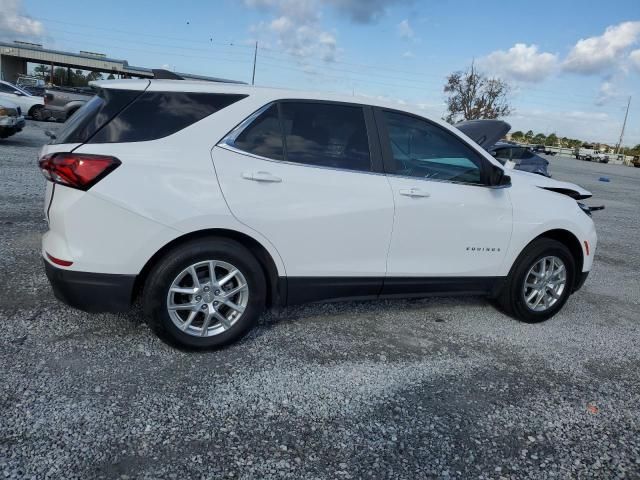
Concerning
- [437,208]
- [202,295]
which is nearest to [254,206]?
[202,295]

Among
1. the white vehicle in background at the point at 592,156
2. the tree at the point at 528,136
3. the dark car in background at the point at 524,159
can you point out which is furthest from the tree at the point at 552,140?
the dark car in background at the point at 524,159

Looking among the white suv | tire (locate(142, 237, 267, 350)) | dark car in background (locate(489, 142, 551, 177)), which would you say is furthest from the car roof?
dark car in background (locate(489, 142, 551, 177))

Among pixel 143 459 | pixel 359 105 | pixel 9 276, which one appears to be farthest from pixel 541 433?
pixel 9 276

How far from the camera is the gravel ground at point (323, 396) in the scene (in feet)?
8.30

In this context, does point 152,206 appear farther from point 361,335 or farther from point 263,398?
point 361,335

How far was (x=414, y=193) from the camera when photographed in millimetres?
3832

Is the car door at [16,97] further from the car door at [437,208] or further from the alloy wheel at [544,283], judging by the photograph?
the alloy wheel at [544,283]

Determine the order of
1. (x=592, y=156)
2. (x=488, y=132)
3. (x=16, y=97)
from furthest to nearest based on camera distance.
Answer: (x=592, y=156) → (x=16, y=97) → (x=488, y=132)

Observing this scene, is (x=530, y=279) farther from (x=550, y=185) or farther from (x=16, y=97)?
(x=16, y=97)

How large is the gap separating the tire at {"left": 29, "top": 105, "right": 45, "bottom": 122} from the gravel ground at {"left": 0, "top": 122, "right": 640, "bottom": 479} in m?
21.4

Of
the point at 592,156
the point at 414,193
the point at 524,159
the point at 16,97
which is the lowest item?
the point at 414,193

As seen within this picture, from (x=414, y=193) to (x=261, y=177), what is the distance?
1.17m

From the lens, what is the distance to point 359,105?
387 centimetres

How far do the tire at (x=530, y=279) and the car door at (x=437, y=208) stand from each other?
0.29 m
